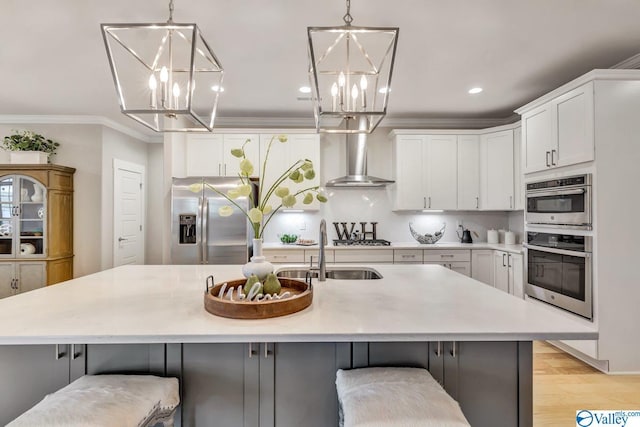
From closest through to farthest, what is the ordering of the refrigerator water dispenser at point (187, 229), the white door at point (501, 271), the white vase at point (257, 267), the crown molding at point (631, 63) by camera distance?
the white vase at point (257, 267) < the crown molding at point (631, 63) < the white door at point (501, 271) < the refrigerator water dispenser at point (187, 229)

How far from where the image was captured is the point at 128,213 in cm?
496

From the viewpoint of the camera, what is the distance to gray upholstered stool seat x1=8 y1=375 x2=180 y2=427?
1.02m

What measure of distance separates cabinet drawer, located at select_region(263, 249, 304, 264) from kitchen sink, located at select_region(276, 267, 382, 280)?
1435 mm

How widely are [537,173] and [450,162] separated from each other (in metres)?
1.21

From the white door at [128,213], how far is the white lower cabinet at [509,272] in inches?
200

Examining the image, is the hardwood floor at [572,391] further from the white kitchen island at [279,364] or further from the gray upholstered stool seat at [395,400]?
the gray upholstered stool seat at [395,400]

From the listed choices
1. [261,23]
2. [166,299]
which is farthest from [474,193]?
[166,299]

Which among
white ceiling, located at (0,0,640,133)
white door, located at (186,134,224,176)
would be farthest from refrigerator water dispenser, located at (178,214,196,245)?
white ceiling, located at (0,0,640,133)

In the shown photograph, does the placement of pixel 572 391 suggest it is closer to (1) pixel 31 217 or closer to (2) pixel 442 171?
(2) pixel 442 171

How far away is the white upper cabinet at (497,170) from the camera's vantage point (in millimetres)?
3963

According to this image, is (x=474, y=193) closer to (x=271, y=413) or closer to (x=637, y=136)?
(x=637, y=136)

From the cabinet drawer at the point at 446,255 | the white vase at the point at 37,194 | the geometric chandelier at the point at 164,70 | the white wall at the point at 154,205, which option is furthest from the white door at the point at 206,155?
the cabinet drawer at the point at 446,255

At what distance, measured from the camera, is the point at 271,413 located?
4.70ft

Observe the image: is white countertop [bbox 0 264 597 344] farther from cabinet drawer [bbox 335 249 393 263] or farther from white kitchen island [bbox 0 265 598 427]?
cabinet drawer [bbox 335 249 393 263]
